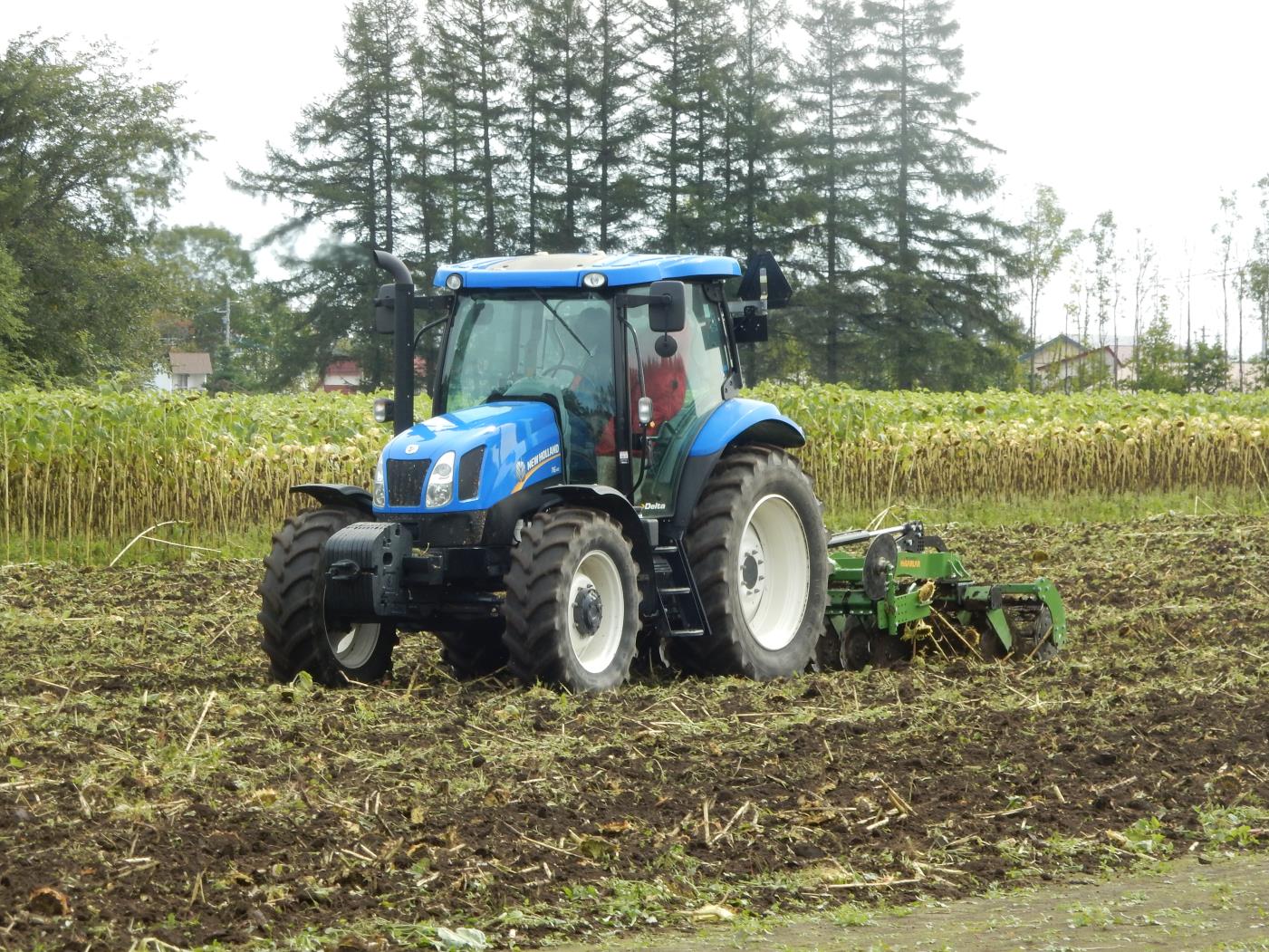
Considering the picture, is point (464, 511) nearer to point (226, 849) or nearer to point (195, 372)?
point (226, 849)

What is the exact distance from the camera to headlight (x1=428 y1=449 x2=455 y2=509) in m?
7.76

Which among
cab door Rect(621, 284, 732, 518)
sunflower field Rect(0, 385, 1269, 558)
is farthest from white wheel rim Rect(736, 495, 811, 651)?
sunflower field Rect(0, 385, 1269, 558)

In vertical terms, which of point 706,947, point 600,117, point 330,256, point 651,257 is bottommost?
point 706,947

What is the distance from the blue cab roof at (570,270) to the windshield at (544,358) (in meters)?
0.09

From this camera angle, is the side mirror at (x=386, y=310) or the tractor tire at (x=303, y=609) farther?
the side mirror at (x=386, y=310)

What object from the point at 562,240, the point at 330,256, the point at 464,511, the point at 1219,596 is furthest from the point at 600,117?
the point at 464,511

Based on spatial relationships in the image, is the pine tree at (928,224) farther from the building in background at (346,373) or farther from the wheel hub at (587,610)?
the wheel hub at (587,610)

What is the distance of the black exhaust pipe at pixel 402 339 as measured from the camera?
822 cm

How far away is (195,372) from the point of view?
92.0 metres

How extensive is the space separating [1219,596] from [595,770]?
7548 millimetres

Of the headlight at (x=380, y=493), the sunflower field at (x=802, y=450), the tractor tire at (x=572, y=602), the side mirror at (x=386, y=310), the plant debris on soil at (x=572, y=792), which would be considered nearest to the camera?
the plant debris on soil at (x=572, y=792)

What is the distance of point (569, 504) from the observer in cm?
801

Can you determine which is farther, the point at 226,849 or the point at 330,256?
the point at 330,256

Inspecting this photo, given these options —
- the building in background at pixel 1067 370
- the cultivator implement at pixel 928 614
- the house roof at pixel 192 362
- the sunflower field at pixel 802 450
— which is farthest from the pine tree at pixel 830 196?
the house roof at pixel 192 362
